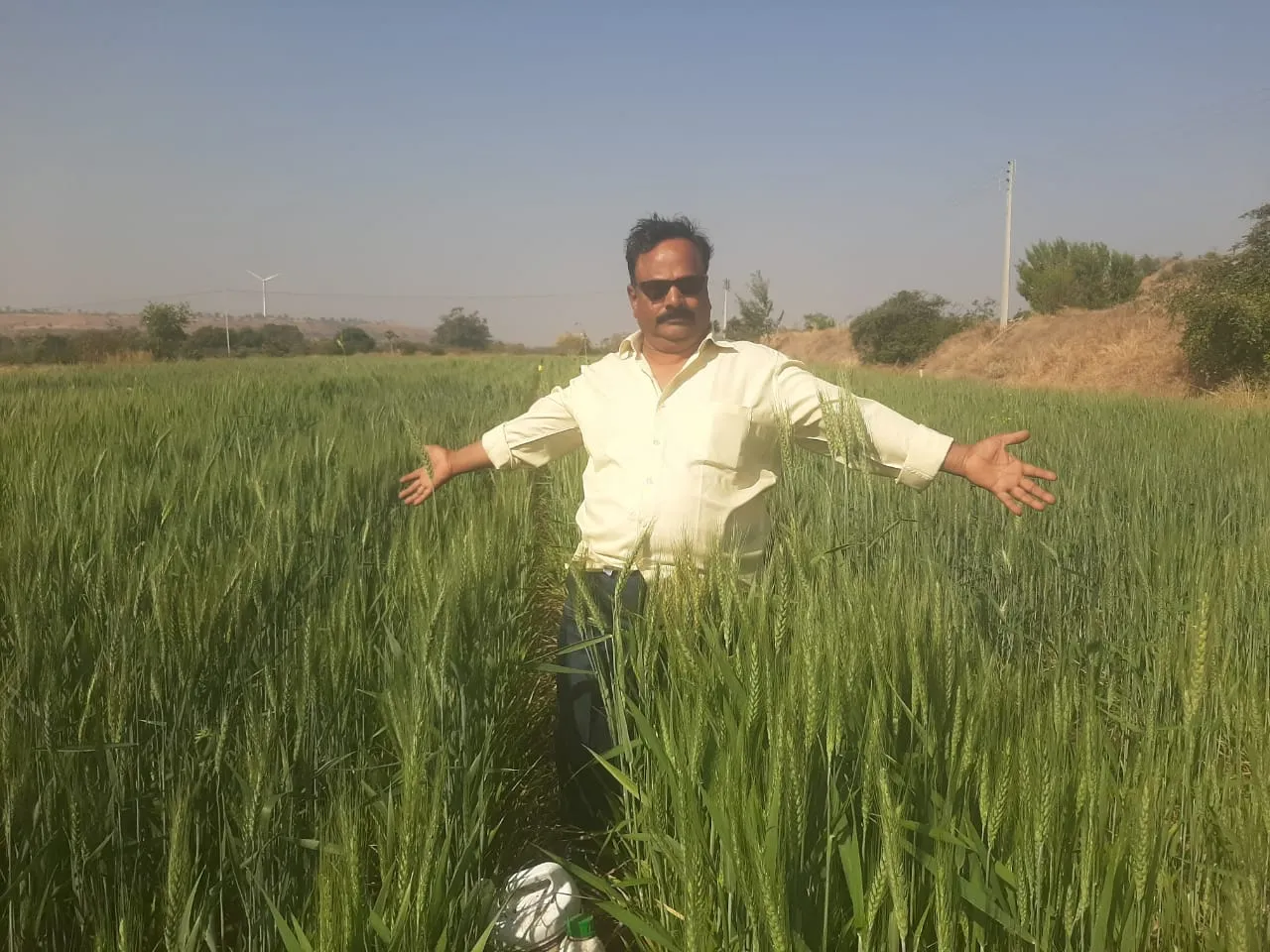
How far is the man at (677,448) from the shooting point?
6.47ft

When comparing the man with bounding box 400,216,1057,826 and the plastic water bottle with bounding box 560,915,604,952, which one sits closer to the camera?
the plastic water bottle with bounding box 560,915,604,952

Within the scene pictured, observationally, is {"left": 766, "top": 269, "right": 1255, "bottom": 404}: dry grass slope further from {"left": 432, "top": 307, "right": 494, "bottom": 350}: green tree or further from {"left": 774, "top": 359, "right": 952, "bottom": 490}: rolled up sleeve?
{"left": 432, "top": 307, "right": 494, "bottom": 350}: green tree

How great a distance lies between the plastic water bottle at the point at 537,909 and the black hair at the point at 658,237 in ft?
5.16

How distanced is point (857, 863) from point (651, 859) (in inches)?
15.1

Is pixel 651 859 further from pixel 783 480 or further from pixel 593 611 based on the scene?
pixel 783 480

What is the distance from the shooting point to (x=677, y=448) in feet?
6.82

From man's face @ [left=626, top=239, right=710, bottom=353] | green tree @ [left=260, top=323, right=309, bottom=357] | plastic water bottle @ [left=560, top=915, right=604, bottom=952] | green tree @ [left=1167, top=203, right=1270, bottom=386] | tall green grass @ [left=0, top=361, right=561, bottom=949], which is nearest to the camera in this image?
tall green grass @ [left=0, top=361, right=561, bottom=949]

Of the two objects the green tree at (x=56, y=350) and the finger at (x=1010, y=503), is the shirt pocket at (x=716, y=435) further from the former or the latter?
the green tree at (x=56, y=350)

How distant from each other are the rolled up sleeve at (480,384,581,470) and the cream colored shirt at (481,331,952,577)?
120mm

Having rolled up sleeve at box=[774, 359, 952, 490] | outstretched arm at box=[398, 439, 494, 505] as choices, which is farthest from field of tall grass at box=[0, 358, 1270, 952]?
outstretched arm at box=[398, 439, 494, 505]

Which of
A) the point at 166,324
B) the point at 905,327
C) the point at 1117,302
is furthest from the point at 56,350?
the point at 1117,302

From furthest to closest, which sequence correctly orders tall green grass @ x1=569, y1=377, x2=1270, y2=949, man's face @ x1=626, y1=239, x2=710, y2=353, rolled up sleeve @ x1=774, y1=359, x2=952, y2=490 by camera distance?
man's face @ x1=626, y1=239, x2=710, y2=353
rolled up sleeve @ x1=774, y1=359, x2=952, y2=490
tall green grass @ x1=569, y1=377, x2=1270, y2=949

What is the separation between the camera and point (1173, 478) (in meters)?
3.60

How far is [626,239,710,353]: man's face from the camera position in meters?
2.21
